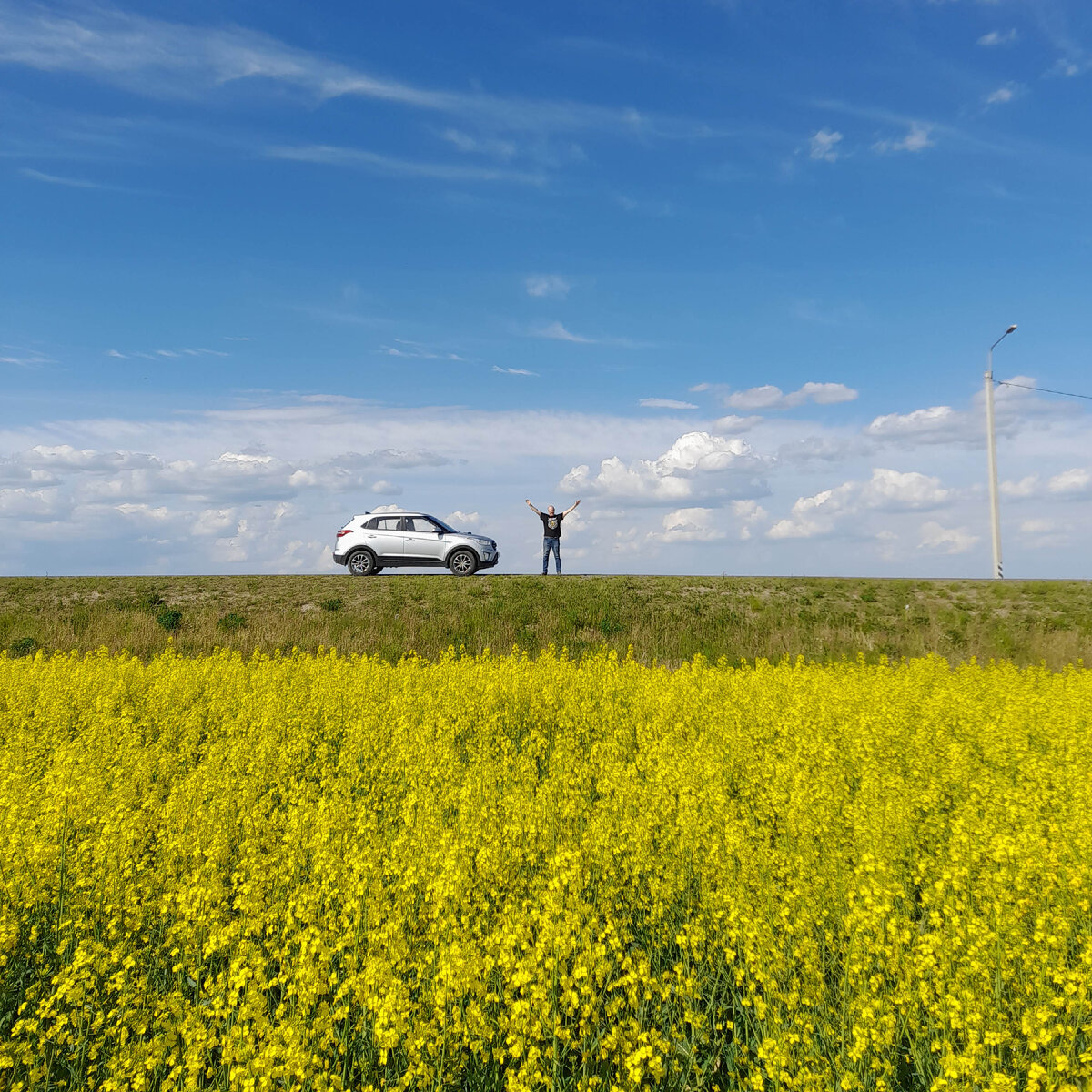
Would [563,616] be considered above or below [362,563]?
below

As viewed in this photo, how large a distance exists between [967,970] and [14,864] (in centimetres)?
619

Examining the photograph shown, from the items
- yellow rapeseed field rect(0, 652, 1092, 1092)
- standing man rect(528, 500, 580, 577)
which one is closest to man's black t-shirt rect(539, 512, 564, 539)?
standing man rect(528, 500, 580, 577)

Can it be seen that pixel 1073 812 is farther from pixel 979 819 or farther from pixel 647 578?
pixel 647 578

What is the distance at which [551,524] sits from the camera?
24.0 meters

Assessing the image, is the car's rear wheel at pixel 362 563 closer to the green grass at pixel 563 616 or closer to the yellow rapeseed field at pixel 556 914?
the green grass at pixel 563 616

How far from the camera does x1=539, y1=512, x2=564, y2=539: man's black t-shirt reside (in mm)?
23969

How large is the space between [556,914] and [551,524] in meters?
20.2

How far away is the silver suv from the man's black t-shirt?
92.9 inches

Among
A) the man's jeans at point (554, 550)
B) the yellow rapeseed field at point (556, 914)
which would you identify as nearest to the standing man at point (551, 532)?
the man's jeans at point (554, 550)

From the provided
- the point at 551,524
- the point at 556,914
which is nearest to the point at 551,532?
the point at 551,524

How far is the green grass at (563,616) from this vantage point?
20078mm

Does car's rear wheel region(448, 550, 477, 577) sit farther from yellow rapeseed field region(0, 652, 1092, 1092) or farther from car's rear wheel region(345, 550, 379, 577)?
yellow rapeseed field region(0, 652, 1092, 1092)

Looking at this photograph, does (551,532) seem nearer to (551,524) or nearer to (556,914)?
(551,524)

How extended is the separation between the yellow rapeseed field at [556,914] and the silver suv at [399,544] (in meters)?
15.4
